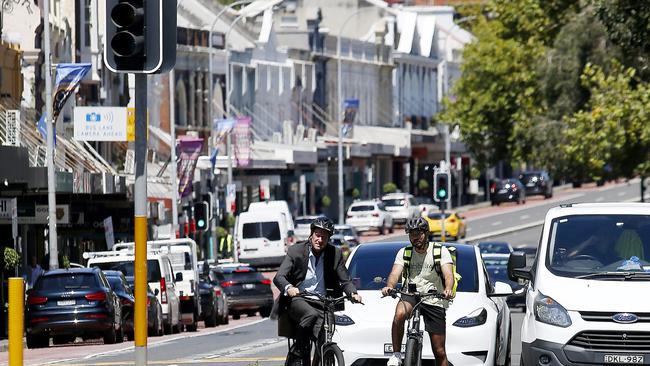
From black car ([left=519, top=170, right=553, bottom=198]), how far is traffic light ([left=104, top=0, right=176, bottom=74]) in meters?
96.0

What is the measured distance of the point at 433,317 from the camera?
17.6m

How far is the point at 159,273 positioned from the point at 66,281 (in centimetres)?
378

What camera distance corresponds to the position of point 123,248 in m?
43.9

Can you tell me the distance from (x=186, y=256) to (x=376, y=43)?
68.5 metres

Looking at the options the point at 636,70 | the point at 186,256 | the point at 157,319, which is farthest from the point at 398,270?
the point at 636,70

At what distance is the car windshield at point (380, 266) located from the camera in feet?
64.9

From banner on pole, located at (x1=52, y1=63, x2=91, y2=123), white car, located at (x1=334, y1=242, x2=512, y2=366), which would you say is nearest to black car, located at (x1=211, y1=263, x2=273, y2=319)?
banner on pole, located at (x1=52, y1=63, x2=91, y2=123)

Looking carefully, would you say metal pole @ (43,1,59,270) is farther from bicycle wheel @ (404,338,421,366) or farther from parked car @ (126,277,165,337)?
bicycle wheel @ (404,338,421,366)

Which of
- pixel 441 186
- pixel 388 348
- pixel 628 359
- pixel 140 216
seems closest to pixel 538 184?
pixel 441 186

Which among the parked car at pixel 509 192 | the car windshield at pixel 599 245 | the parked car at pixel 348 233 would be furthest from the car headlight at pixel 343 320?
the parked car at pixel 509 192

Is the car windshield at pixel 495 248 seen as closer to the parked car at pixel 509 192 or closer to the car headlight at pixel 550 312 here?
the car headlight at pixel 550 312

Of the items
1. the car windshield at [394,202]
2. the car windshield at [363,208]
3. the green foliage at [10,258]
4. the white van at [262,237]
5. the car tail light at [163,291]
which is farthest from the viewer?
the car windshield at [394,202]

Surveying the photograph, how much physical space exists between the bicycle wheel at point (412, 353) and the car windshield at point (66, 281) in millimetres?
17712

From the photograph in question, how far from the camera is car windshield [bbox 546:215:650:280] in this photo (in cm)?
1741
